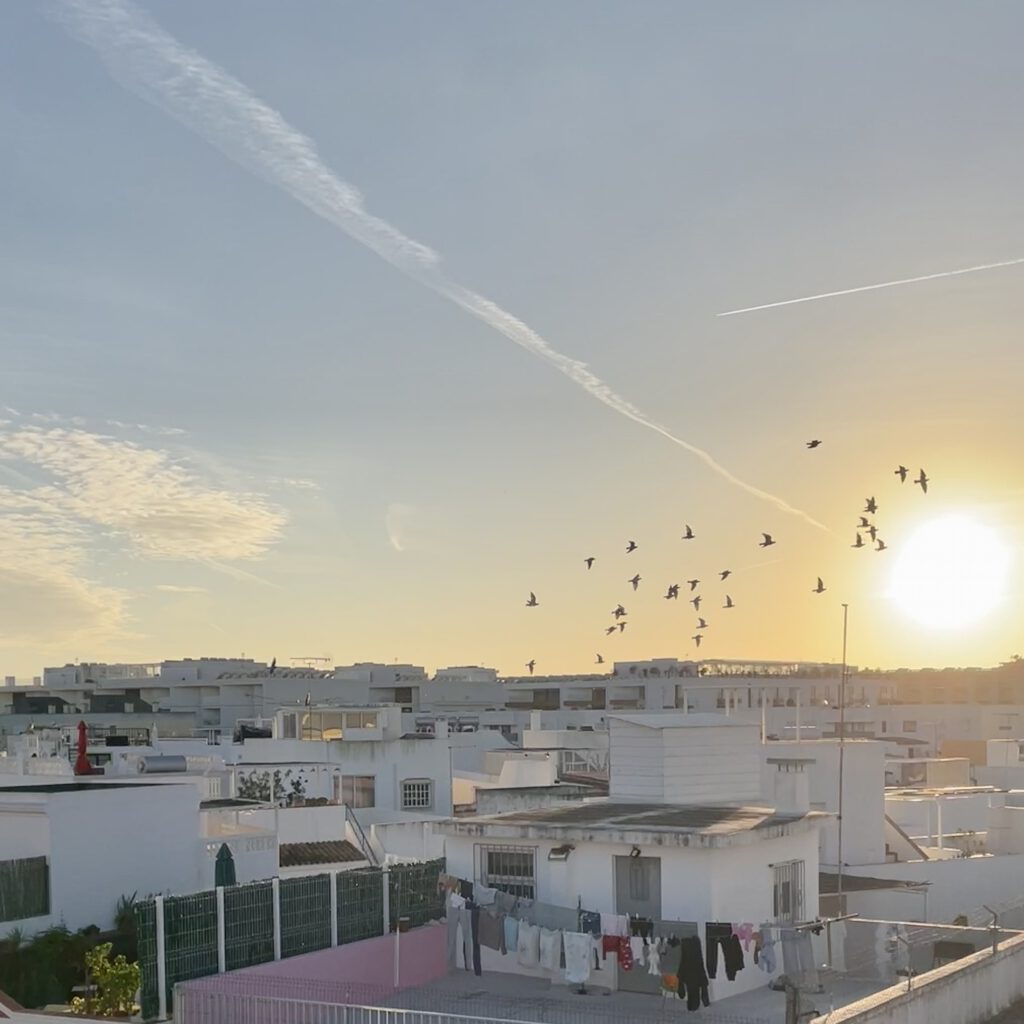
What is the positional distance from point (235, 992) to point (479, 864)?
6.19 m

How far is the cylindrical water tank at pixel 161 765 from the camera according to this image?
40.4 m

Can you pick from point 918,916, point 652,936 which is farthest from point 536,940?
point 918,916

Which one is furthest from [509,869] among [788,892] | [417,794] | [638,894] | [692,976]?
[417,794]

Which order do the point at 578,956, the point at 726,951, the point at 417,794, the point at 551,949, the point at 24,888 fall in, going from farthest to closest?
the point at 417,794
the point at 551,949
the point at 24,888
the point at 578,956
the point at 726,951

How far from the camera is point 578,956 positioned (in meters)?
23.5

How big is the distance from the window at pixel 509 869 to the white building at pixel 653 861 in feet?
0.06

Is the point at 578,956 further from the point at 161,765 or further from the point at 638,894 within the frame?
the point at 161,765

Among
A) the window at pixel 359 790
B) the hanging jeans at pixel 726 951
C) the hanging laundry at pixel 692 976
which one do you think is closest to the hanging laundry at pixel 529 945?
the hanging laundry at pixel 692 976

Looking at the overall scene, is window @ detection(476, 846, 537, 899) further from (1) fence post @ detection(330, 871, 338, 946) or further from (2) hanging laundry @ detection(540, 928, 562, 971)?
(1) fence post @ detection(330, 871, 338, 946)

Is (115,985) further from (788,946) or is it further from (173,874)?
(788,946)

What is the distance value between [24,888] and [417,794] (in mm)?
30446

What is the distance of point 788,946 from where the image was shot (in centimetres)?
2172

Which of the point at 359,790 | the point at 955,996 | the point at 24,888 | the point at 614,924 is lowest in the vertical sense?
the point at 359,790

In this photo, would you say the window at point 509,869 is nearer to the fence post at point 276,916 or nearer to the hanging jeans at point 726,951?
the hanging jeans at point 726,951
